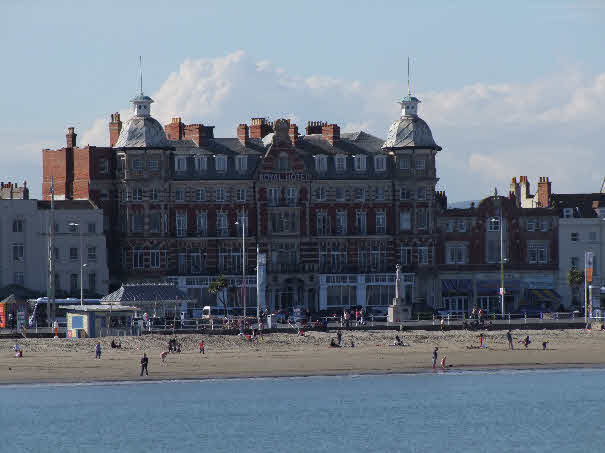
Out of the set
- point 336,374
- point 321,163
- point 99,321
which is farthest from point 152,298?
point 321,163

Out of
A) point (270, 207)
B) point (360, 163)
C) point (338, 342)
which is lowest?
point (338, 342)

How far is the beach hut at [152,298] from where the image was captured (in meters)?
137

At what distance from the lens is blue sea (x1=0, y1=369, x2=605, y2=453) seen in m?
101

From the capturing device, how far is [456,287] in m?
165

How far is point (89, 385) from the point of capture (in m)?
114

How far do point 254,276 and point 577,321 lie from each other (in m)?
28.6

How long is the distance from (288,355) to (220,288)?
96.9 ft

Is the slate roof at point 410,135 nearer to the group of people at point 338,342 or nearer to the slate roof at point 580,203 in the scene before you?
the slate roof at point 580,203

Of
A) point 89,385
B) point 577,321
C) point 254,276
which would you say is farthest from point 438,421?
point 254,276

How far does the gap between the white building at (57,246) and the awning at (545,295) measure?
37.0m

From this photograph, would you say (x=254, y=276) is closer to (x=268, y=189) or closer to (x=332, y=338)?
(x=268, y=189)

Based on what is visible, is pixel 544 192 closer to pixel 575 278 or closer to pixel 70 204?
pixel 575 278

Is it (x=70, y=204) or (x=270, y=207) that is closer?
(x=70, y=204)

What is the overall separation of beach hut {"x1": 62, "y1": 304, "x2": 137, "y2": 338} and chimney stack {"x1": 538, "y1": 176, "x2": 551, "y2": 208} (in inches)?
1881
